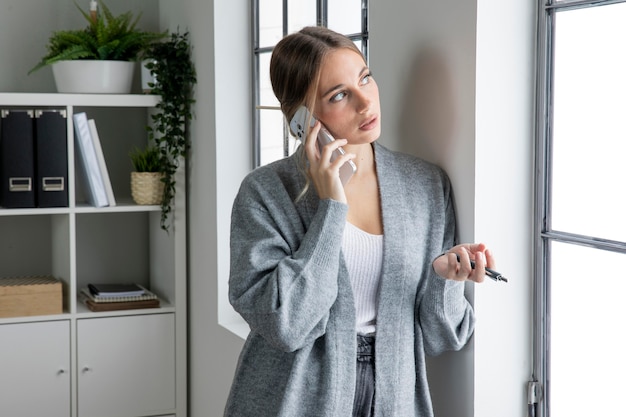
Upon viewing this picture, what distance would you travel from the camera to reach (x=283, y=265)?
5.17 feet

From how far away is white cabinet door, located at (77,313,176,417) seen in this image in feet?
10.4

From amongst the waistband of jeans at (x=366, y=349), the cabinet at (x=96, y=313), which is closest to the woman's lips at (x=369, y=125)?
the waistband of jeans at (x=366, y=349)

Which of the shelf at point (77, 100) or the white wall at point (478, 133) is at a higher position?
the shelf at point (77, 100)

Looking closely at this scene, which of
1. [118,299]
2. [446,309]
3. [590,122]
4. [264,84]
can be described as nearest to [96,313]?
[118,299]

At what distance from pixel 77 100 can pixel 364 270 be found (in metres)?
1.78

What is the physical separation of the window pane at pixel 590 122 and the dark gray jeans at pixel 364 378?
0.42m

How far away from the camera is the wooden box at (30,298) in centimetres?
305

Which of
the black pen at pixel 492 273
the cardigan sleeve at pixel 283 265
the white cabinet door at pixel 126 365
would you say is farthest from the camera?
the white cabinet door at pixel 126 365

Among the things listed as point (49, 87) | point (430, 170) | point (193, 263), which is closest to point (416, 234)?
point (430, 170)

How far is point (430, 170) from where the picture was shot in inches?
67.4

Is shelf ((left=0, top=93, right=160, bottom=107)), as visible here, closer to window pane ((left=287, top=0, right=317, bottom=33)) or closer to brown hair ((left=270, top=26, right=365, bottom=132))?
window pane ((left=287, top=0, right=317, bottom=33))

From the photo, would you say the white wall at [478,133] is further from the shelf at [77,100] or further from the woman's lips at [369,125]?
the shelf at [77,100]

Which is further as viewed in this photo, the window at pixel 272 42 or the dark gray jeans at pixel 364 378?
the window at pixel 272 42

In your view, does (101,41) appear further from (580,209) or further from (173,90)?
(580,209)
